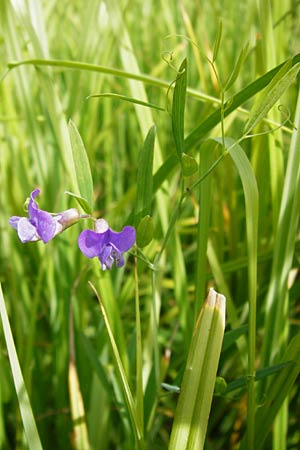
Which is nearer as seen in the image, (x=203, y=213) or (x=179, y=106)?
(x=179, y=106)

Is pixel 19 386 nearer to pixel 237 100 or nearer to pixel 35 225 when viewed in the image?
pixel 35 225

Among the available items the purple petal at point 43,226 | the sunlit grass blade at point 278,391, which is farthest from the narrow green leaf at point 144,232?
the sunlit grass blade at point 278,391

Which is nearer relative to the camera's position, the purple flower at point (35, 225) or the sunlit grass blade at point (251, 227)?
the purple flower at point (35, 225)

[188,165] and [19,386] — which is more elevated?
[188,165]

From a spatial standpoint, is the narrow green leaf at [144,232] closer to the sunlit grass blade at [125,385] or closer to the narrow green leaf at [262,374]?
the sunlit grass blade at [125,385]

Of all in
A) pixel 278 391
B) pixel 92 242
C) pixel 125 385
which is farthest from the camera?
pixel 278 391

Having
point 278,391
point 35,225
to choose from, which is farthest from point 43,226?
point 278,391

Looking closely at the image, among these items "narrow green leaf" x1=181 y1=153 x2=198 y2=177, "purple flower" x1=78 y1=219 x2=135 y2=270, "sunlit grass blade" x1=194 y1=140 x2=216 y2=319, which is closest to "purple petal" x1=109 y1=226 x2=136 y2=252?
"purple flower" x1=78 y1=219 x2=135 y2=270

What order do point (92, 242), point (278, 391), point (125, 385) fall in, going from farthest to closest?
1. point (278, 391)
2. point (125, 385)
3. point (92, 242)
